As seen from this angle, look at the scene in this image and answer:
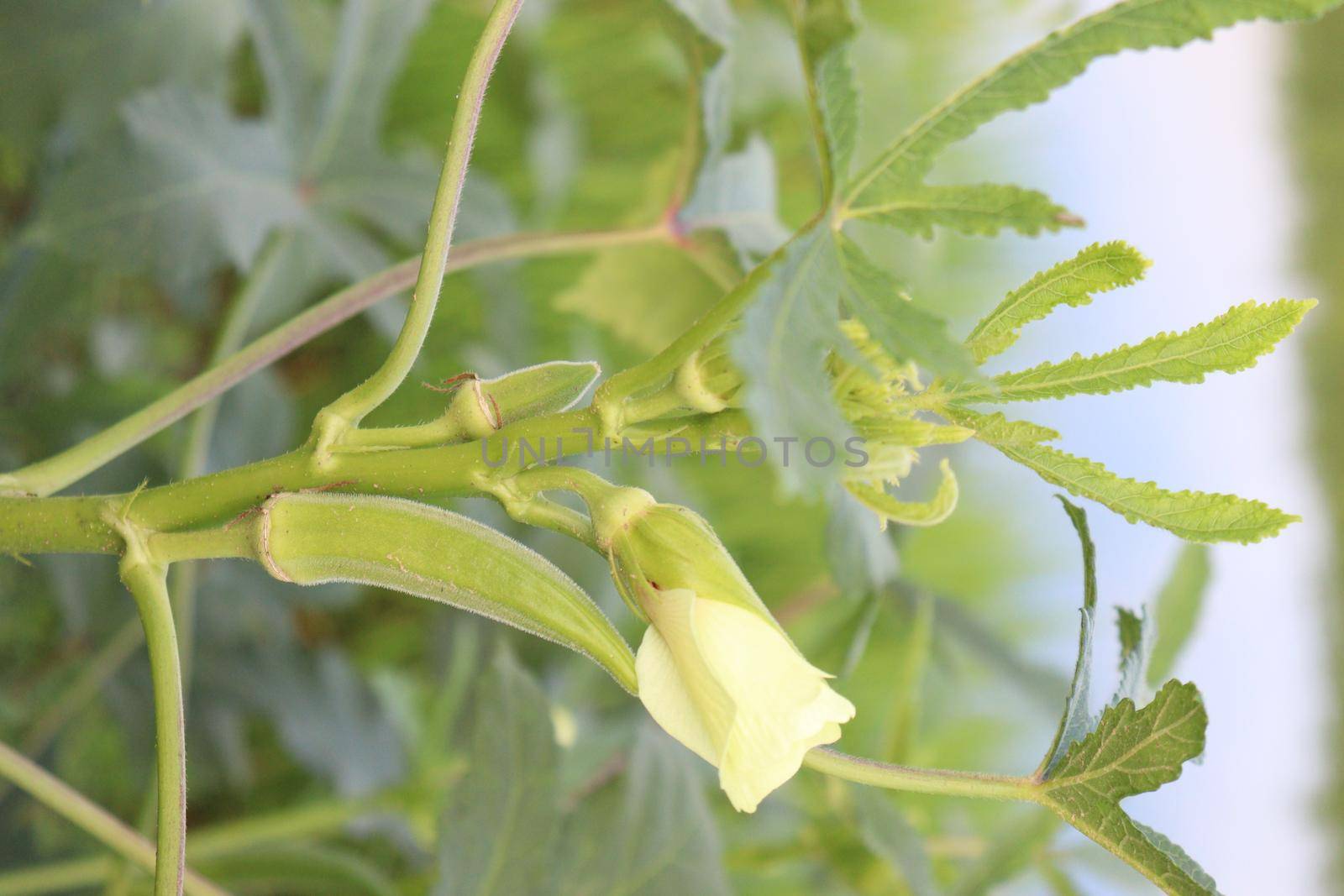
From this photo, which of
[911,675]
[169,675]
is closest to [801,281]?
[169,675]

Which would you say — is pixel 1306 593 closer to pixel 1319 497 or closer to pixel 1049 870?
pixel 1319 497

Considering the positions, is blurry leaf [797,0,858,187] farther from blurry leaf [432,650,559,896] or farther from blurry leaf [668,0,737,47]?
blurry leaf [432,650,559,896]

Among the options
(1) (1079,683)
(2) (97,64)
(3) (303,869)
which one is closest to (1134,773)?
(1) (1079,683)

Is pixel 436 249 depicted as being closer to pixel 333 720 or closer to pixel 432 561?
pixel 432 561

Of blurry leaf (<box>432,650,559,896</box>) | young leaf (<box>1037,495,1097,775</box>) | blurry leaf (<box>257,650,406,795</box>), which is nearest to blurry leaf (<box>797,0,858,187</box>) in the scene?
young leaf (<box>1037,495,1097,775</box>)

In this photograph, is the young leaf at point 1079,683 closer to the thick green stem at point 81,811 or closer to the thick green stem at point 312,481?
the thick green stem at point 312,481

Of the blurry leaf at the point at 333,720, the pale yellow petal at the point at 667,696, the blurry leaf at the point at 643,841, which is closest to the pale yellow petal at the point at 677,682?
the pale yellow petal at the point at 667,696
